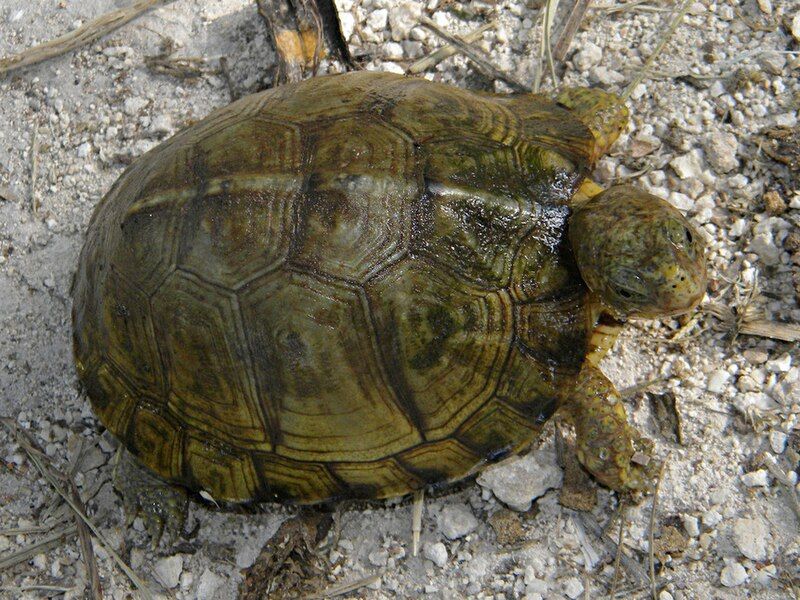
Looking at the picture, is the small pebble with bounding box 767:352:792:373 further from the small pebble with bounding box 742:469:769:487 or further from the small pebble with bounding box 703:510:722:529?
the small pebble with bounding box 703:510:722:529

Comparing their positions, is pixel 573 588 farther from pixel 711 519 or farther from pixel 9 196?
pixel 9 196

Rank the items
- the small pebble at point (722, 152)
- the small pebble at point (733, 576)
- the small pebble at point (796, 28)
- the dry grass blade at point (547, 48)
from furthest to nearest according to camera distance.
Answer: the dry grass blade at point (547, 48)
the small pebble at point (796, 28)
the small pebble at point (722, 152)
the small pebble at point (733, 576)

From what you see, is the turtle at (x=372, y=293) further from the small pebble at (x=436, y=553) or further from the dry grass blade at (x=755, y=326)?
the dry grass blade at (x=755, y=326)

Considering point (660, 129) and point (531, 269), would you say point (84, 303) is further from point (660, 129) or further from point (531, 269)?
point (660, 129)

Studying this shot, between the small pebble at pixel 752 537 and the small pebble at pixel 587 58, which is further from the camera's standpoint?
the small pebble at pixel 587 58

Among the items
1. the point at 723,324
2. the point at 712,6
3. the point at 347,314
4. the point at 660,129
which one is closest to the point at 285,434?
the point at 347,314

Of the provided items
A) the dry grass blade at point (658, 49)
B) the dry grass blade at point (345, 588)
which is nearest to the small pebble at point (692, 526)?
the dry grass blade at point (345, 588)

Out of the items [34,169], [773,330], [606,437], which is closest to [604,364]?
[606,437]
